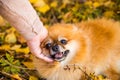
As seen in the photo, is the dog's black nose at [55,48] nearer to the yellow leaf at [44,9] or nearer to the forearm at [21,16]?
the forearm at [21,16]

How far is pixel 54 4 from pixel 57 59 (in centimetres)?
152

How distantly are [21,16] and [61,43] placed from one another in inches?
19.5

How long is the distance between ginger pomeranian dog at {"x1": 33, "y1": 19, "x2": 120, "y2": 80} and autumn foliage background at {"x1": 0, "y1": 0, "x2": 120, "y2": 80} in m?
0.12

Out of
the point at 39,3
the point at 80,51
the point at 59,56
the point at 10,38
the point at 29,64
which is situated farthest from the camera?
the point at 39,3

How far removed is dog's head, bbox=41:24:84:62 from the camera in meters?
2.56

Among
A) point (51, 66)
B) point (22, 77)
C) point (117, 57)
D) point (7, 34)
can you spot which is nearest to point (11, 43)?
point (7, 34)

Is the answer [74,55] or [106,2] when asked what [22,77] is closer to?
[74,55]

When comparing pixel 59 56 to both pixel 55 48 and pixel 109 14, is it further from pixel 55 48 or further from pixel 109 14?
pixel 109 14

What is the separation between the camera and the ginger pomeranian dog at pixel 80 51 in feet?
8.58

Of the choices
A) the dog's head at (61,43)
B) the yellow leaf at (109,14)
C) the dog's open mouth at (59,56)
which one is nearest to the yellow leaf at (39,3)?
the yellow leaf at (109,14)

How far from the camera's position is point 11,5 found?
2182 mm

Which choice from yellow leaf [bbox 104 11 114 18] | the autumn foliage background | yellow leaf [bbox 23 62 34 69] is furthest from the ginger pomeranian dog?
yellow leaf [bbox 104 11 114 18]

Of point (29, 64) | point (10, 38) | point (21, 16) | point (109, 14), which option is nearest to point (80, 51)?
point (29, 64)

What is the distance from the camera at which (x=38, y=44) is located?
2441 mm
